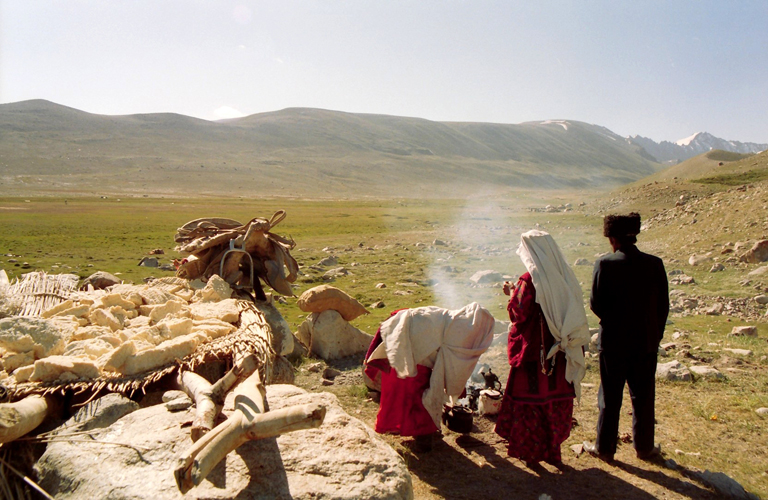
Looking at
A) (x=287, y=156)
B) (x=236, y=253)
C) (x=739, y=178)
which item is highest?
(x=287, y=156)

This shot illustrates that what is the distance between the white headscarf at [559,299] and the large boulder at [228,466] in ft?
5.70

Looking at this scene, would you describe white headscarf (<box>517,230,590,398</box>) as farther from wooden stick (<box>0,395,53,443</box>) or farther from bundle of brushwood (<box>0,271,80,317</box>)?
bundle of brushwood (<box>0,271,80,317</box>)

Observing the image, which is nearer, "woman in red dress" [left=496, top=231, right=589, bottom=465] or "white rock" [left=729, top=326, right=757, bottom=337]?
"woman in red dress" [left=496, top=231, right=589, bottom=465]

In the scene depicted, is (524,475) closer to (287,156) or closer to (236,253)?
(236,253)

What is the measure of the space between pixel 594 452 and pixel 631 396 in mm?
554

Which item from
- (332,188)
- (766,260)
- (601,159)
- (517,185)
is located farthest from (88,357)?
(601,159)

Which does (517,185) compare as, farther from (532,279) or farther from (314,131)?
(532,279)

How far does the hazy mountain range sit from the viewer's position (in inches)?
2547

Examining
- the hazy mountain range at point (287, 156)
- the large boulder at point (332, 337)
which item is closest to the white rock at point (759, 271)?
the large boulder at point (332, 337)

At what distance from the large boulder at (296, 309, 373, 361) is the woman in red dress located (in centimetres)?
342

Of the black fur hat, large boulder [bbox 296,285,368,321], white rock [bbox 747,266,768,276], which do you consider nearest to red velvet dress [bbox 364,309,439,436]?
the black fur hat

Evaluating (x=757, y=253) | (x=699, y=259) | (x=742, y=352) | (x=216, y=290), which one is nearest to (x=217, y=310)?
(x=216, y=290)

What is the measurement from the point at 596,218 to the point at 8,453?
2487 cm

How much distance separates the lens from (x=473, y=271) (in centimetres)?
1348
